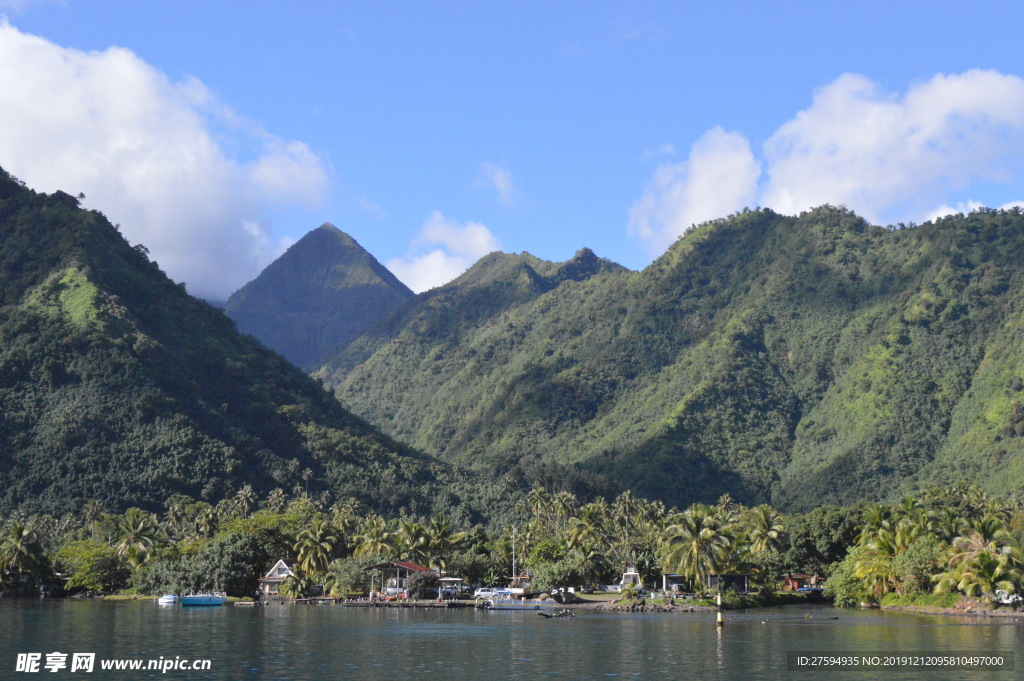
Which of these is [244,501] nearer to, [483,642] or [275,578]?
[275,578]

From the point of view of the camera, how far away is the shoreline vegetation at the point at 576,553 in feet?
367

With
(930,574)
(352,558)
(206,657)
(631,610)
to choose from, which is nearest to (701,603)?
(631,610)

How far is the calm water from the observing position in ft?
192

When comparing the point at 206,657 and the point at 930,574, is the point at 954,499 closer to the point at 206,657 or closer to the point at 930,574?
the point at 930,574

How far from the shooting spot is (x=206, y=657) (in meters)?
64.5

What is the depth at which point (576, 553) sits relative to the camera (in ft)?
440

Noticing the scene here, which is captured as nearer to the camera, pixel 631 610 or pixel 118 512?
pixel 631 610

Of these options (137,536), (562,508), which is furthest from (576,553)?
(137,536)

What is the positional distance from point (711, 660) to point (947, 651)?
15.6 meters

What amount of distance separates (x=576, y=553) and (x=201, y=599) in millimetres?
46587

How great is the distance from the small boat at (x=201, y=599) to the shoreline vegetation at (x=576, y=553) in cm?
847

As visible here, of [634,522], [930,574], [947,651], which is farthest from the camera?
[634,522]

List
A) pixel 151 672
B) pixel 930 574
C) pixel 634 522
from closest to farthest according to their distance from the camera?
pixel 151 672 < pixel 930 574 < pixel 634 522

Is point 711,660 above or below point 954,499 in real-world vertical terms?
below
